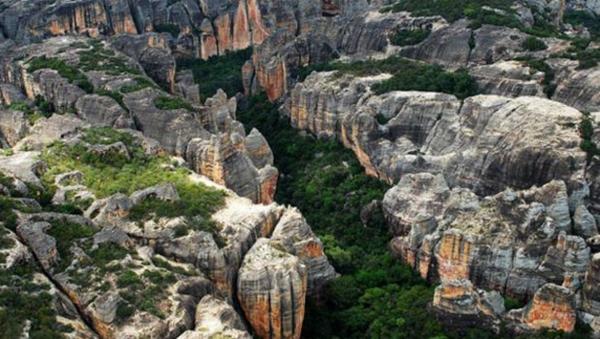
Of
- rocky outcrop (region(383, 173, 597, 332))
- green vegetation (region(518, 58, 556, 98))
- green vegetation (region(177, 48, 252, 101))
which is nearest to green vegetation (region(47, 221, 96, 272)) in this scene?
rocky outcrop (region(383, 173, 597, 332))

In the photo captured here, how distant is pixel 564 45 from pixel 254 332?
32.1 metres

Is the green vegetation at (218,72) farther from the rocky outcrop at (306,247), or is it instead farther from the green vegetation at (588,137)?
the green vegetation at (588,137)

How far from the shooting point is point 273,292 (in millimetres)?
34688

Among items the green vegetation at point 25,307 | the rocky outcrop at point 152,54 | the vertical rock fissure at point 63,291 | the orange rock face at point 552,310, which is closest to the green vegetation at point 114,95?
the rocky outcrop at point 152,54

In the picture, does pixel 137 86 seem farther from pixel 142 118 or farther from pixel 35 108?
pixel 35 108

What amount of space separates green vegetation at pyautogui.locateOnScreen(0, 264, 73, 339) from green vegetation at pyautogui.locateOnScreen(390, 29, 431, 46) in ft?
130

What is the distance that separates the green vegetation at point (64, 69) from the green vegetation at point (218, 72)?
42.6 ft

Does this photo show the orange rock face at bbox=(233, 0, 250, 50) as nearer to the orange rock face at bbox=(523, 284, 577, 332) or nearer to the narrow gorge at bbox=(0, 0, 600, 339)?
the narrow gorge at bbox=(0, 0, 600, 339)

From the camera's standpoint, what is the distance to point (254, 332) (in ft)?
117

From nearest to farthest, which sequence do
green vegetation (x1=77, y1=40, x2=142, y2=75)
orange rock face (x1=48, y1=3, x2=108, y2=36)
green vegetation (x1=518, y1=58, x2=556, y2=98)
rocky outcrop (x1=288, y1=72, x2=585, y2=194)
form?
1. rocky outcrop (x1=288, y1=72, x2=585, y2=194)
2. green vegetation (x1=518, y1=58, x2=556, y2=98)
3. green vegetation (x1=77, y1=40, x2=142, y2=75)
4. orange rock face (x1=48, y1=3, x2=108, y2=36)

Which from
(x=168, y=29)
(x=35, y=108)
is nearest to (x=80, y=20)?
(x=168, y=29)

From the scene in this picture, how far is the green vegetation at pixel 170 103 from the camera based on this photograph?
5419 centimetres

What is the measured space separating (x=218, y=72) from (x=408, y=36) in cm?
2231

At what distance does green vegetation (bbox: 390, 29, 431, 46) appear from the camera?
206ft
